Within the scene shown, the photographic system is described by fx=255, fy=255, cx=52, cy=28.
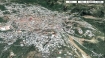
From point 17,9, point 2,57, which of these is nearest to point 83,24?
point 17,9

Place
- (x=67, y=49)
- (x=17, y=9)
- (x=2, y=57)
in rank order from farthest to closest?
(x=17, y=9)
(x=67, y=49)
(x=2, y=57)

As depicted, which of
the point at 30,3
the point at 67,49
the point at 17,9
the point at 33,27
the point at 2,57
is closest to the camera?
the point at 2,57

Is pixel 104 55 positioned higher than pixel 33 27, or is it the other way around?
pixel 33 27

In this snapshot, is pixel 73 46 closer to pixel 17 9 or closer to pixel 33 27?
pixel 33 27

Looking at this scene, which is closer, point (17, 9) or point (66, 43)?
point (66, 43)

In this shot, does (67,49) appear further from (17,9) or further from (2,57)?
(17,9)

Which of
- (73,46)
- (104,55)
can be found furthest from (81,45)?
(104,55)
